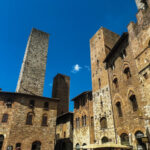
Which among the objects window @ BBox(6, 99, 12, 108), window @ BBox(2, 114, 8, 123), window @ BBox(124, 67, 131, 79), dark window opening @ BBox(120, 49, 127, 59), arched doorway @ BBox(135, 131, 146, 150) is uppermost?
dark window opening @ BBox(120, 49, 127, 59)

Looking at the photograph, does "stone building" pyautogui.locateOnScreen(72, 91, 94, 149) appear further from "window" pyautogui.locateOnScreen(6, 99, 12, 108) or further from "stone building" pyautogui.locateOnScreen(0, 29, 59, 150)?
"window" pyautogui.locateOnScreen(6, 99, 12, 108)

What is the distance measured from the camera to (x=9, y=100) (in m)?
21.5

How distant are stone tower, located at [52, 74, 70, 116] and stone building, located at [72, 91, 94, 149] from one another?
10.8m

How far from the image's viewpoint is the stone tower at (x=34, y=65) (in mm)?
28216

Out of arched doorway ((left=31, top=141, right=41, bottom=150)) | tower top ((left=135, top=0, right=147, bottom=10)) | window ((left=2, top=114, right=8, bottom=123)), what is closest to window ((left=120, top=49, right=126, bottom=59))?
tower top ((left=135, top=0, right=147, bottom=10))

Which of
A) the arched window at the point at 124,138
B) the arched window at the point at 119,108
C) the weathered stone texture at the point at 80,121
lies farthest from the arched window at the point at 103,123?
the arched window at the point at 124,138

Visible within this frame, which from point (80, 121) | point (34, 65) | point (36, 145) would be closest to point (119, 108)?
point (80, 121)

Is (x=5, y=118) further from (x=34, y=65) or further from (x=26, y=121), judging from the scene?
(x=34, y=65)

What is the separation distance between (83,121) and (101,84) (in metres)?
7.04

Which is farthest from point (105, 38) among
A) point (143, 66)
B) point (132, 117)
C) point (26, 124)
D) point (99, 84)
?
point (26, 124)

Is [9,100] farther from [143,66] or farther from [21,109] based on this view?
[143,66]

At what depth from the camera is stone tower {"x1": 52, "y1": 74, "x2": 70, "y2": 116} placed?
3622 cm

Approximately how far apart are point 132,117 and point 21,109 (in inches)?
617

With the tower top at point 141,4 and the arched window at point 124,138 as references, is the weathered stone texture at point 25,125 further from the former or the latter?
the tower top at point 141,4
